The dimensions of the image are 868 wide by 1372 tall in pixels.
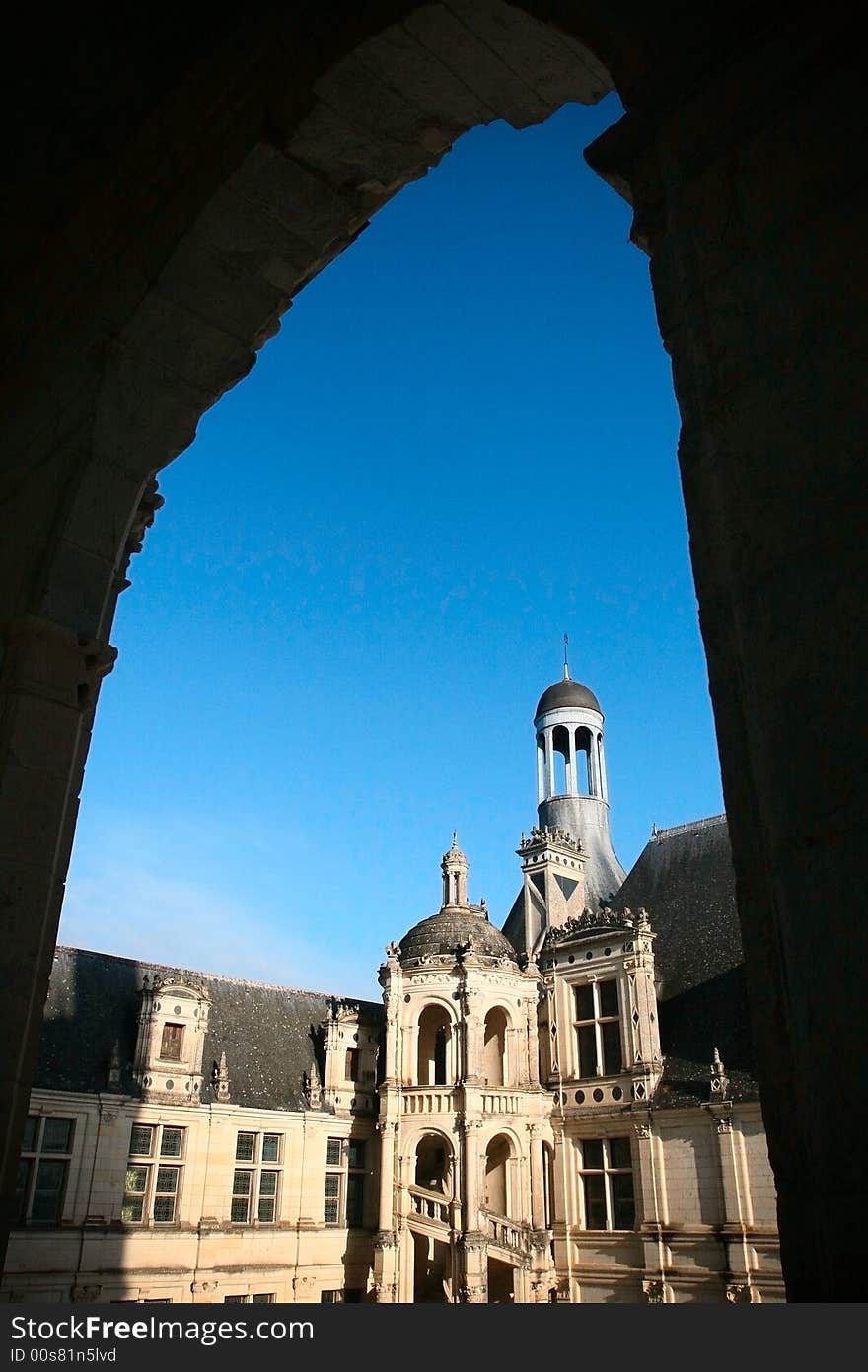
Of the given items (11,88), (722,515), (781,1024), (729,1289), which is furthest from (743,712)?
(729,1289)

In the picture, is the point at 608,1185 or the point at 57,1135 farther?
the point at 608,1185

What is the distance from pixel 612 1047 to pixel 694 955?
2.61 meters

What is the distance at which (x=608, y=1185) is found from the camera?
1928 cm

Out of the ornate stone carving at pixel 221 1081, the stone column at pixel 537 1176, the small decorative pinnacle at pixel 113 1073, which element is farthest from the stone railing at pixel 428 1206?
the small decorative pinnacle at pixel 113 1073

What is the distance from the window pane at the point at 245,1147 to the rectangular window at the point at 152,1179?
1390 millimetres

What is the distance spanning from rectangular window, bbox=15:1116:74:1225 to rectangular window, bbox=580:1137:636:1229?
963 cm

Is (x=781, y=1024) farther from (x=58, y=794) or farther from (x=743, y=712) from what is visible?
(x=58, y=794)

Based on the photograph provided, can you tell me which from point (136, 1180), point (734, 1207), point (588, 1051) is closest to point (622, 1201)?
point (734, 1207)

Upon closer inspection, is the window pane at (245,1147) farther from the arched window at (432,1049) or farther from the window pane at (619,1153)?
the window pane at (619,1153)

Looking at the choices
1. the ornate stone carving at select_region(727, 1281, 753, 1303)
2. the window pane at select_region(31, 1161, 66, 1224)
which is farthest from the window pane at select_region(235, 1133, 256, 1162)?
the ornate stone carving at select_region(727, 1281, 753, 1303)

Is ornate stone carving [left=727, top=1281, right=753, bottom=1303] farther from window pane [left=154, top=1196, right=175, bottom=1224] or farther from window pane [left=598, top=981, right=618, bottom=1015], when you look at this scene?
window pane [left=154, top=1196, right=175, bottom=1224]

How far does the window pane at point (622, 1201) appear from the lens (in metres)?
18.7

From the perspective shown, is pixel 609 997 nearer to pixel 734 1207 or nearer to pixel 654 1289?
pixel 734 1207

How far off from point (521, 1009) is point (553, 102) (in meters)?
19.7
